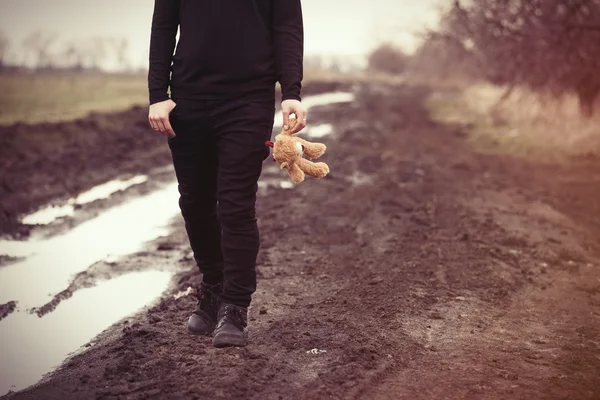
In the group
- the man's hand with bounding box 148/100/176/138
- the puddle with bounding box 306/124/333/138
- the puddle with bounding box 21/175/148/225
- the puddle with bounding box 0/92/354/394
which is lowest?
the puddle with bounding box 306/124/333/138

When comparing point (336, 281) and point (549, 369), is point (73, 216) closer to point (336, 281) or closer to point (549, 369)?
point (336, 281)

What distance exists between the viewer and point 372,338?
131 inches

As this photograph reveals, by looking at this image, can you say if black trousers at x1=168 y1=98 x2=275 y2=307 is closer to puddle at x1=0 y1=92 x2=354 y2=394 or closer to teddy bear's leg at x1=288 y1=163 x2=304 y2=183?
teddy bear's leg at x1=288 y1=163 x2=304 y2=183

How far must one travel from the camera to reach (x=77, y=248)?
5.40 metres

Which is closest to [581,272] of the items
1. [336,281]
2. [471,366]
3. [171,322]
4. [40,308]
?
[336,281]

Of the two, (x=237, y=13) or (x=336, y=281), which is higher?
(x=237, y=13)

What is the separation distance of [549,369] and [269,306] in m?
1.68

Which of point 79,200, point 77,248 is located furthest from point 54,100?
point 77,248

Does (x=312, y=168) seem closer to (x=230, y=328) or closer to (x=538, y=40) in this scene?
(x=230, y=328)

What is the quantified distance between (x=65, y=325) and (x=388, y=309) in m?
2.03

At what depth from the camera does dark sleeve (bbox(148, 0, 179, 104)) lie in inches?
118

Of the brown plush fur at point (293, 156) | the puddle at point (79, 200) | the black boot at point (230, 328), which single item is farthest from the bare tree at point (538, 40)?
the black boot at point (230, 328)

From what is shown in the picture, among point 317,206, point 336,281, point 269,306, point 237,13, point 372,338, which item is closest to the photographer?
point 237,13

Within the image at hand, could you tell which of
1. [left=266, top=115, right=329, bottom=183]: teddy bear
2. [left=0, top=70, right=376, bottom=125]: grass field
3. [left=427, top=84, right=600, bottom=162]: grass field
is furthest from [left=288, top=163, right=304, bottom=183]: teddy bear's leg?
[left=0, top=70, right=376, bottom=125]: grass field
